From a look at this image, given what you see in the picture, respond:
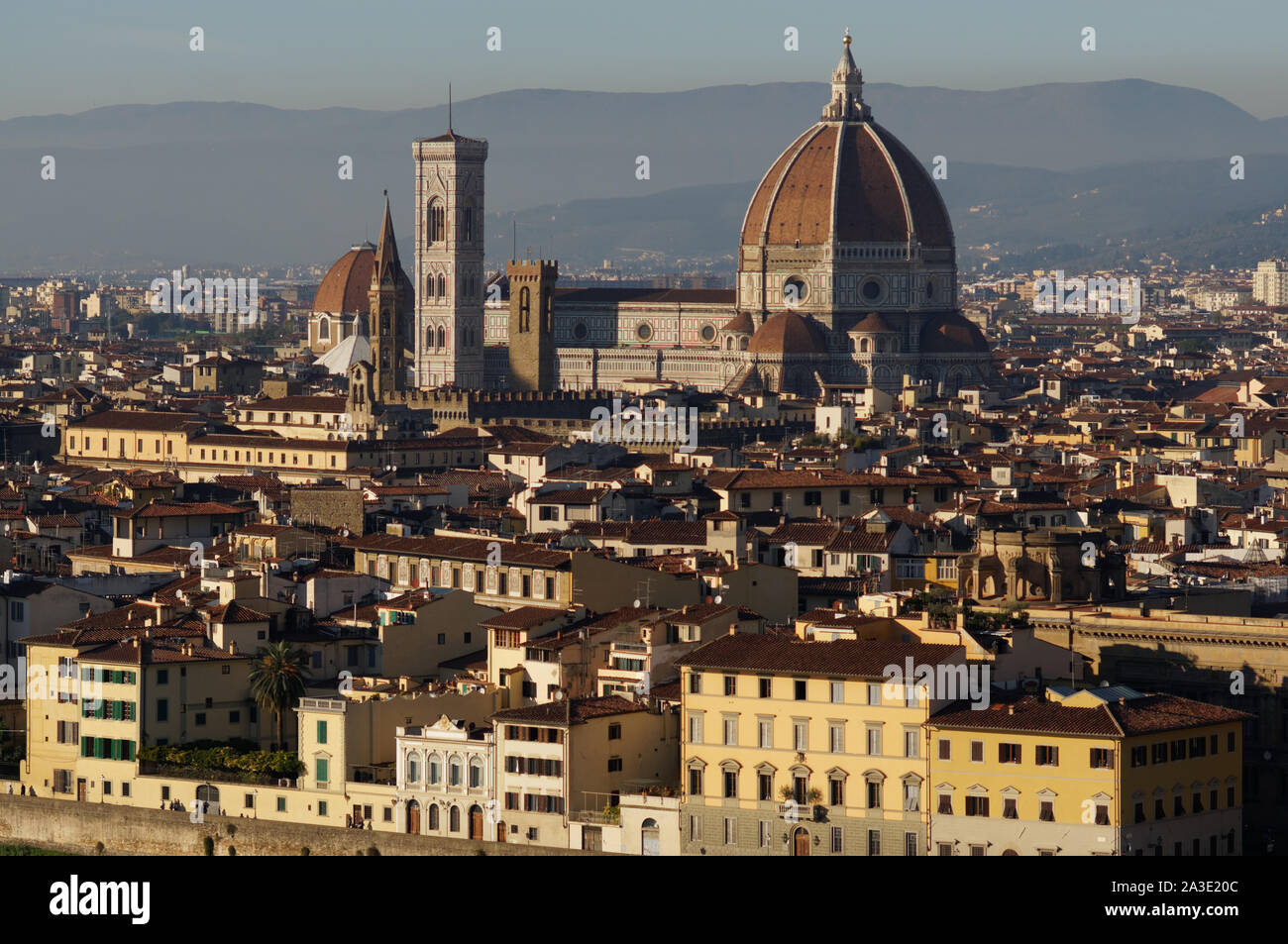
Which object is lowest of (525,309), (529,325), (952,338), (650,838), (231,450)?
(650,838)

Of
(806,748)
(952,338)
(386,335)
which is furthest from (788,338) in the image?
(806,748)

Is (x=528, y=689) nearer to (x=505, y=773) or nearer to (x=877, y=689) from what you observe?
(x=505, y=773)

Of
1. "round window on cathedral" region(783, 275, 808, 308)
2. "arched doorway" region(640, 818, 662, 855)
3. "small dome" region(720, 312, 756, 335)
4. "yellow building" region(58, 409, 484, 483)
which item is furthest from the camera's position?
"round window on cathedral" region(783, 275, 808, 308)

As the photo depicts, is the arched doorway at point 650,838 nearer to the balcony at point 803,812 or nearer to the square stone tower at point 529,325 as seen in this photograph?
the balcony at point 803,812

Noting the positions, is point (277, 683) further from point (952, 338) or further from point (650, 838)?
point (952, 338)

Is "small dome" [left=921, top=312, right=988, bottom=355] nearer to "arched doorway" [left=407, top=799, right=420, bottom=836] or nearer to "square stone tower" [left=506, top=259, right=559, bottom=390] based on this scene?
"square stone tower" [left=506, top=259, right=559, bottom=390]

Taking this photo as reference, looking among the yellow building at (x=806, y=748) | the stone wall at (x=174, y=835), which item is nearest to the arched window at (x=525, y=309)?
the stone wall at (x=174, y=835)

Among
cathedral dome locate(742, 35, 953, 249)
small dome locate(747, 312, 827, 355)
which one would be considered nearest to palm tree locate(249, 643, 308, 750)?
small dome locate(747, 312, 827, 355)
